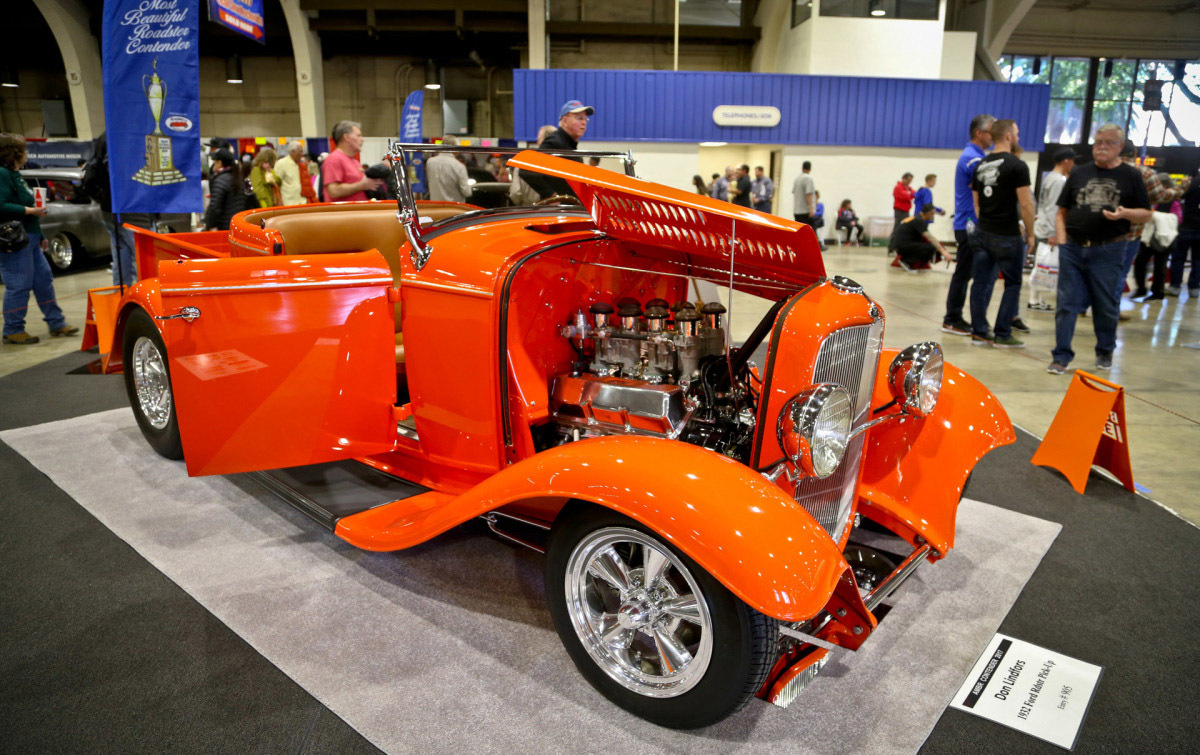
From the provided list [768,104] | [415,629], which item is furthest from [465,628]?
[768,104]

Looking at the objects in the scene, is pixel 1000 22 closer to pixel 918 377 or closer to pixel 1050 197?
pixel 1050 197

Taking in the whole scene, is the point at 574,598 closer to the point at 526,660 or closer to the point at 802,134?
the point at 526,660

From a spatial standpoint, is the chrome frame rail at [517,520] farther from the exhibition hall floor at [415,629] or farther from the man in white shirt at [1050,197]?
the man in white shirt at [1050,197]

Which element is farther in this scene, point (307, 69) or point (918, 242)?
point (307, 69)

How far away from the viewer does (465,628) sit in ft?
→ 8.17

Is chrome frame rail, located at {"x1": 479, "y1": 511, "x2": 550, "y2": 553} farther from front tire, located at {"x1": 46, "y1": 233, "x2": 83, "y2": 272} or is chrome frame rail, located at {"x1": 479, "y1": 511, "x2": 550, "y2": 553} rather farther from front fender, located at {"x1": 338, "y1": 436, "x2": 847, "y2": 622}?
front tire, located at {"x1": 46, "y1": 233, "x2": 83, "y2": 272}

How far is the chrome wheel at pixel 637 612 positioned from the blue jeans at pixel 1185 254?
33.4 ft

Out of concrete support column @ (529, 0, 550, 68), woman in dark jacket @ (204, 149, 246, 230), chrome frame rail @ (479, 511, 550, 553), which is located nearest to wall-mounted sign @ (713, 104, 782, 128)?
concrete support column @ (529, 0, 550, 68)

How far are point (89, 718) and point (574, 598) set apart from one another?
141cm

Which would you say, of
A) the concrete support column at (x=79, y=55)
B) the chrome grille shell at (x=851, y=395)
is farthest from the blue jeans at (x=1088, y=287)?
the concrete support column at (x=79, y=55)

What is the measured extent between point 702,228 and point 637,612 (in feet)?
4.22

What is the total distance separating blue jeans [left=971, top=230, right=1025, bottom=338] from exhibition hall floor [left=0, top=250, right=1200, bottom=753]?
283 cm

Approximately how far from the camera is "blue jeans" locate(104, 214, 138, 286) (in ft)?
16.9

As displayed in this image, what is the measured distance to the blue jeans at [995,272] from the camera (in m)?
6.20
